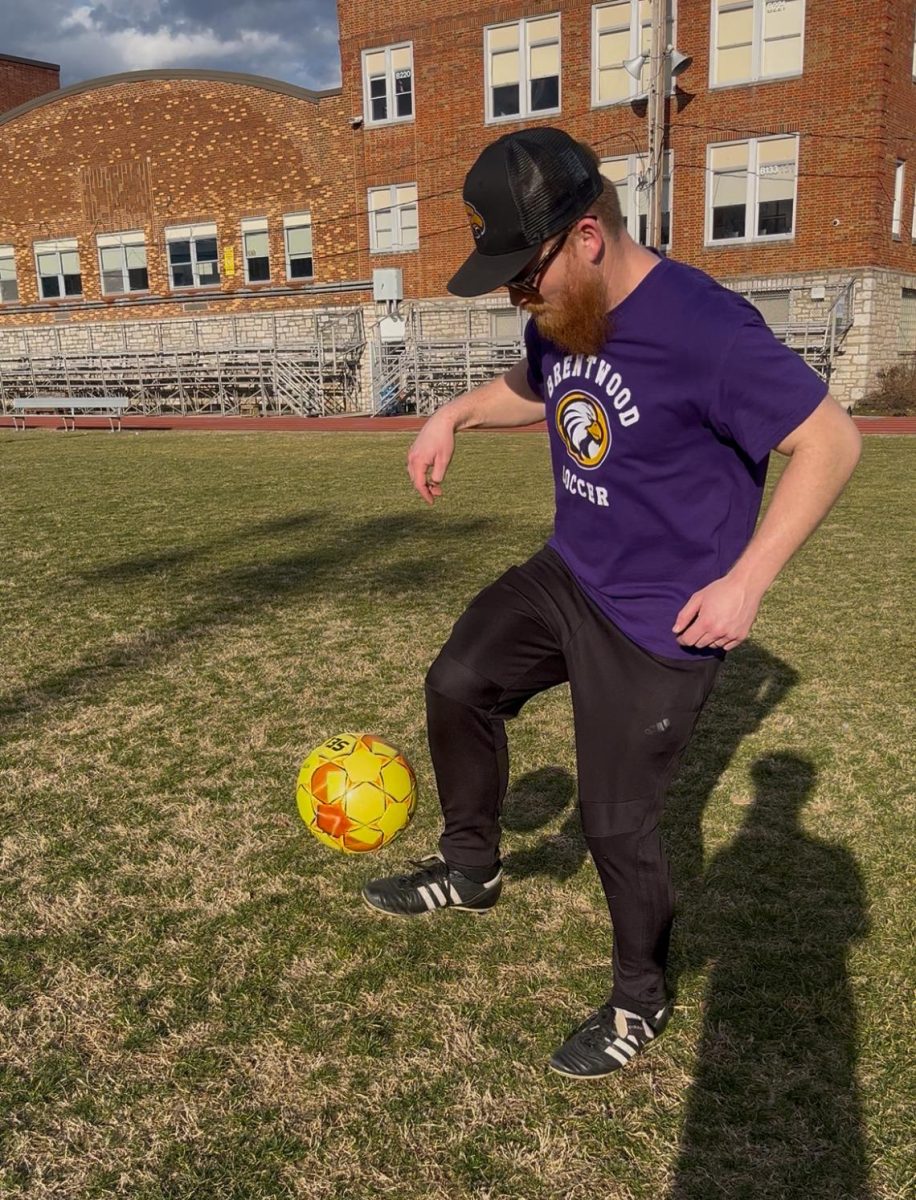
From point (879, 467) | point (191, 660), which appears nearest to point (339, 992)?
point (191, 660)

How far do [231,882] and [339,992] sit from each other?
29.5 inches

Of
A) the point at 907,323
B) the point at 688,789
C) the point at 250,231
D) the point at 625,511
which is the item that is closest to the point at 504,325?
the point at 250,231

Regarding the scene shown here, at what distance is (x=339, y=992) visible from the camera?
2760 mm

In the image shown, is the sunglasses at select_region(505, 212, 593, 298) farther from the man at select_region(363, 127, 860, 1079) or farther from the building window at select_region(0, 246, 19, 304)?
the building window at select_region(0, 246, 19, 304)

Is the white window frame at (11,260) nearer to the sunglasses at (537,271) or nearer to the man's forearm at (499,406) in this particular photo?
the man's forearm at (499,406)

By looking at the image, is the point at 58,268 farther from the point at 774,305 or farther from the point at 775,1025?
the point at 775,1025

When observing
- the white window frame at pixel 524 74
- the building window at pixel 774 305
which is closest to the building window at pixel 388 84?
the white window frame at pixel 524 74

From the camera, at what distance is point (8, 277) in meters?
37.1

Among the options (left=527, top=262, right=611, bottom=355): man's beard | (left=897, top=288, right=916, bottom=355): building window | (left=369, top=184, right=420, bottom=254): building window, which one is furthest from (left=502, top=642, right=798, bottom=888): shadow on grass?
(left=369, top=184, right=420, bottom=254): building window

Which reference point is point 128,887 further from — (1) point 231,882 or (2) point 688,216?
(2) point 688,216

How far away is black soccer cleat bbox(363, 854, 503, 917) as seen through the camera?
3.09 metres

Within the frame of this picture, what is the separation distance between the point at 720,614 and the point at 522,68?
29.0m

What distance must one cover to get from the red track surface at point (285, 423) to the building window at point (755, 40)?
30.0ft

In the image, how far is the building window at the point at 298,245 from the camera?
104 feet
